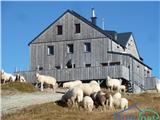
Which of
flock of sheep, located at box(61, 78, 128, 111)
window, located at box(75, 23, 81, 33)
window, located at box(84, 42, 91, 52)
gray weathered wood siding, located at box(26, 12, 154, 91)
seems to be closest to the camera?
flock of sheep, located at box(61, 78, 128, 111)

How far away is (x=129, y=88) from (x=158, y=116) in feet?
112

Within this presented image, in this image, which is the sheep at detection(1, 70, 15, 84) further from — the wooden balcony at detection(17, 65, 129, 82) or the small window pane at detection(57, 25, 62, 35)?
the small window pane at detection(57, 25, 62, 35)

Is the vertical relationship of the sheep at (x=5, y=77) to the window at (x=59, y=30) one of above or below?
below

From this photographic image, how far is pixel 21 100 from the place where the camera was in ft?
125

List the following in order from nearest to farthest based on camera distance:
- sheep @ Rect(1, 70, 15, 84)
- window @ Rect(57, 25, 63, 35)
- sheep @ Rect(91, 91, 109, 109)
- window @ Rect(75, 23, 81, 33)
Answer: sheep @ Rect(91, 91, 109, 109) → sheep @ Rect(1, 70, 15, 84) → window @ Rect(75, 23, 81, 33) → window @ Rect(57, 25, 63, 35)

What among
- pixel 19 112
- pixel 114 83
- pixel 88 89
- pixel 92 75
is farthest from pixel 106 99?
pixel 92 75

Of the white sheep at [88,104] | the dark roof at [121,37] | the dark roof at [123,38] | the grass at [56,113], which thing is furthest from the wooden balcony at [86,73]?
the white sheep at [88,104]

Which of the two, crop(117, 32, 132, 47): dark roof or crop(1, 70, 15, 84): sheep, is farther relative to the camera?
crop(117, 32, 132, 47): dark roof

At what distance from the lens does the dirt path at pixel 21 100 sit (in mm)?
34375

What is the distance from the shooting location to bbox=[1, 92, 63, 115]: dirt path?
3438cm

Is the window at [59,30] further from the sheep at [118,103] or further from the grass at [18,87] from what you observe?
the sheep at [118,103]

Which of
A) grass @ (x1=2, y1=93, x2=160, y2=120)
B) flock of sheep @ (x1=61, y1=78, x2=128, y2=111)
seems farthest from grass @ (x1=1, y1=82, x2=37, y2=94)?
grass @ (x1=2, y1=93, x2=160, y2=120)

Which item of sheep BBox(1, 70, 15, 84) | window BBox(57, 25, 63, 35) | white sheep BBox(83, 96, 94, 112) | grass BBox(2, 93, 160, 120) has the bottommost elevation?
grass BBox(2, 93, 160, 120)

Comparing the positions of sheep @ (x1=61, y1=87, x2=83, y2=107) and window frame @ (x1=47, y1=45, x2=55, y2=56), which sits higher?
window frame @ (x1=47, y1=45, x2=55, y2=56)
